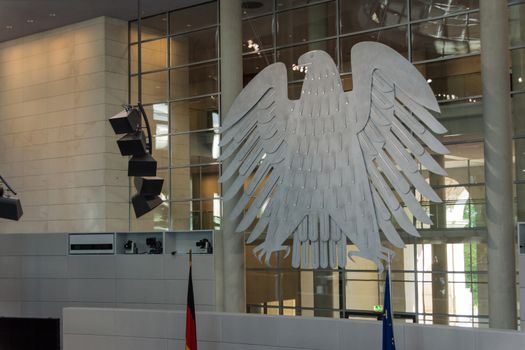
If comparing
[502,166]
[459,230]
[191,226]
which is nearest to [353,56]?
[502,166]

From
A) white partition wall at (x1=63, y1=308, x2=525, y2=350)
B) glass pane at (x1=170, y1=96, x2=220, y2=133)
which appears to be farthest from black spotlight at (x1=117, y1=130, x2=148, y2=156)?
glass pane at (x1=170, y1=96, x2=220, y2=133)

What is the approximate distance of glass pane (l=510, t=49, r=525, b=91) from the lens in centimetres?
1340

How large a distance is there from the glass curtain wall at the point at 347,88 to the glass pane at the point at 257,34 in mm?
21

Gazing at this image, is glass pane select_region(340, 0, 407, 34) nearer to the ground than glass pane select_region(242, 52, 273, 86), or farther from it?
farther from it

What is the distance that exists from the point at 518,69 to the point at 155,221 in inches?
321

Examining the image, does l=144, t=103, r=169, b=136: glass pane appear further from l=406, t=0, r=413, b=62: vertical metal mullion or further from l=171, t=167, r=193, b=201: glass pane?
l=406, t=0, r=413, b=62: vertical metal mullion

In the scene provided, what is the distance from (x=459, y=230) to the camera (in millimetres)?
13883

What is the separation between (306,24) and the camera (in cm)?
1570

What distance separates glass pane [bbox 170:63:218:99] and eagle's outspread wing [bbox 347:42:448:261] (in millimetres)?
5589

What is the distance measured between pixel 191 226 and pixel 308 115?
5308 mm

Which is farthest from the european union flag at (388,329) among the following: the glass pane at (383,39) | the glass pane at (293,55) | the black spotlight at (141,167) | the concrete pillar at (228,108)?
the glass pane at (293,55)

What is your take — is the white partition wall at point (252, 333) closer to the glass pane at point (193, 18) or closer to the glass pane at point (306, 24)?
the glass pane at point (306, 24)

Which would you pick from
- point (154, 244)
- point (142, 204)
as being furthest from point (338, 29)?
point (154, 244)

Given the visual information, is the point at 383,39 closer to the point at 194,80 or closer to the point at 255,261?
the point at 194,80
